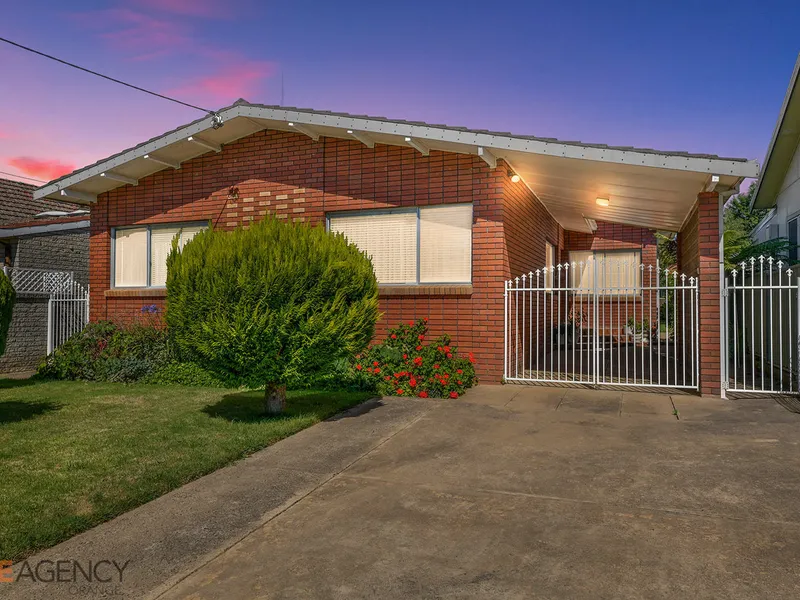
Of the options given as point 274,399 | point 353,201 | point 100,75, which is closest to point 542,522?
point 274,399

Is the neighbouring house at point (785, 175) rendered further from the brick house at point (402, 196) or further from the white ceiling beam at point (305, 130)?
the white ceiling beam at point (305, 130)

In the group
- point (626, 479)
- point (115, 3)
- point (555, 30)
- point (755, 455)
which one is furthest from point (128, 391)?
point (555, 30)

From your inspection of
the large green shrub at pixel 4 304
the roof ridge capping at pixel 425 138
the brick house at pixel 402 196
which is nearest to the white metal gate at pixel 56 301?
the brick house at pixel 402 196

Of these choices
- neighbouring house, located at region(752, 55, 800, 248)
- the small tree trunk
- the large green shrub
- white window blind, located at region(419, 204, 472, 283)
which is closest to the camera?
the large green shrub

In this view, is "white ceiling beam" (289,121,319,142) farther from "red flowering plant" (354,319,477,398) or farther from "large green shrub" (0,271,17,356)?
"large green shrub" (0,271,17,356)

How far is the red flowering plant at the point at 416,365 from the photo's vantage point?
857 cm

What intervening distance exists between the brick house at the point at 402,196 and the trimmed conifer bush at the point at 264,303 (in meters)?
3.33

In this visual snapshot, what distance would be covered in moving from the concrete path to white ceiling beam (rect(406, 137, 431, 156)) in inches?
196

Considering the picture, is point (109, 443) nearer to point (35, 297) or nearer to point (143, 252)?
point (143, 252)

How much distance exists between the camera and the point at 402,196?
9.89 metres

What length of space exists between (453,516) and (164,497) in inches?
89.7

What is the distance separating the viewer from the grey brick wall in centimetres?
1232

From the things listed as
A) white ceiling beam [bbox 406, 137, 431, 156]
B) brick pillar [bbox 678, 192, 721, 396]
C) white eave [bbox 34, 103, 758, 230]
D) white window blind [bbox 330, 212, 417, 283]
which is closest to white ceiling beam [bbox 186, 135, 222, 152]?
white eave [bbox 34, 103, 758, 230]

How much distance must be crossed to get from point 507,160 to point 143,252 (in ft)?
26.6
